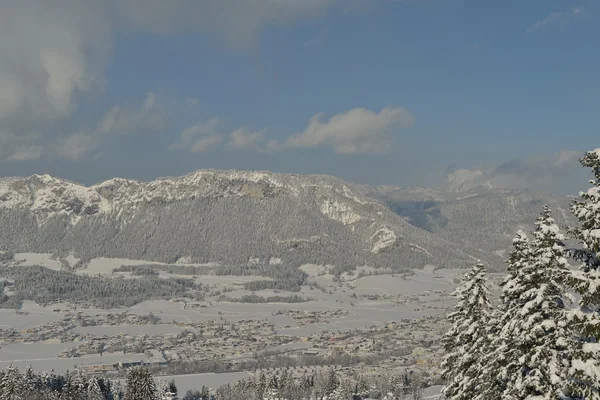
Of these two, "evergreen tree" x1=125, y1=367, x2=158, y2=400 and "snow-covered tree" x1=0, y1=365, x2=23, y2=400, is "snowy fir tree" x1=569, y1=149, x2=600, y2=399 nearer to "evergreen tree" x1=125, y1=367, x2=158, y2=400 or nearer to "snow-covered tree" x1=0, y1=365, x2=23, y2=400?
"evergreen tree" x1=125, y1=367, x2=158, y2=400

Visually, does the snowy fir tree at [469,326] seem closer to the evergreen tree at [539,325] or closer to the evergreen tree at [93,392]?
the evergreen tree at [539,325]

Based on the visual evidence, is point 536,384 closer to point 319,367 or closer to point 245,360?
point 319,367

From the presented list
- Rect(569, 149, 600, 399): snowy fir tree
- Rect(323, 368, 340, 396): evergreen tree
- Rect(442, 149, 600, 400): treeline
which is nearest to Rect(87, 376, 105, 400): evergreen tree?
Rect(323, 368, 340, 396): evergreen tree

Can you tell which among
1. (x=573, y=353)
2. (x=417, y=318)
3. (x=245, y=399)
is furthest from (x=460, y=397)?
(x=417, y=318)

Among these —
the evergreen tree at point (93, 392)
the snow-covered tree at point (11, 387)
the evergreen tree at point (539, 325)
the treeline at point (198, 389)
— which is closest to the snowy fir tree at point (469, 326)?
the evergreen tree at point (539, 325)

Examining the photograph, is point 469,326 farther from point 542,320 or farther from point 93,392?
point 93,392

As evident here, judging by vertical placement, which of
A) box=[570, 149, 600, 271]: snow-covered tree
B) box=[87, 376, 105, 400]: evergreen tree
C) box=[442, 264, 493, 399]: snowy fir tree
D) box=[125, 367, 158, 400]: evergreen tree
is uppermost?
box=[570, 149, 600, 271]: snow-covered tree

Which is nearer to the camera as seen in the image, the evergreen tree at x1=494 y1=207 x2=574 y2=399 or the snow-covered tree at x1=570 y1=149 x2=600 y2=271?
the snow-covered tree at x1=570 y1=149 x2=600 y2=271

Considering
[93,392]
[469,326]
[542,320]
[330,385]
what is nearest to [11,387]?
[93,392]
